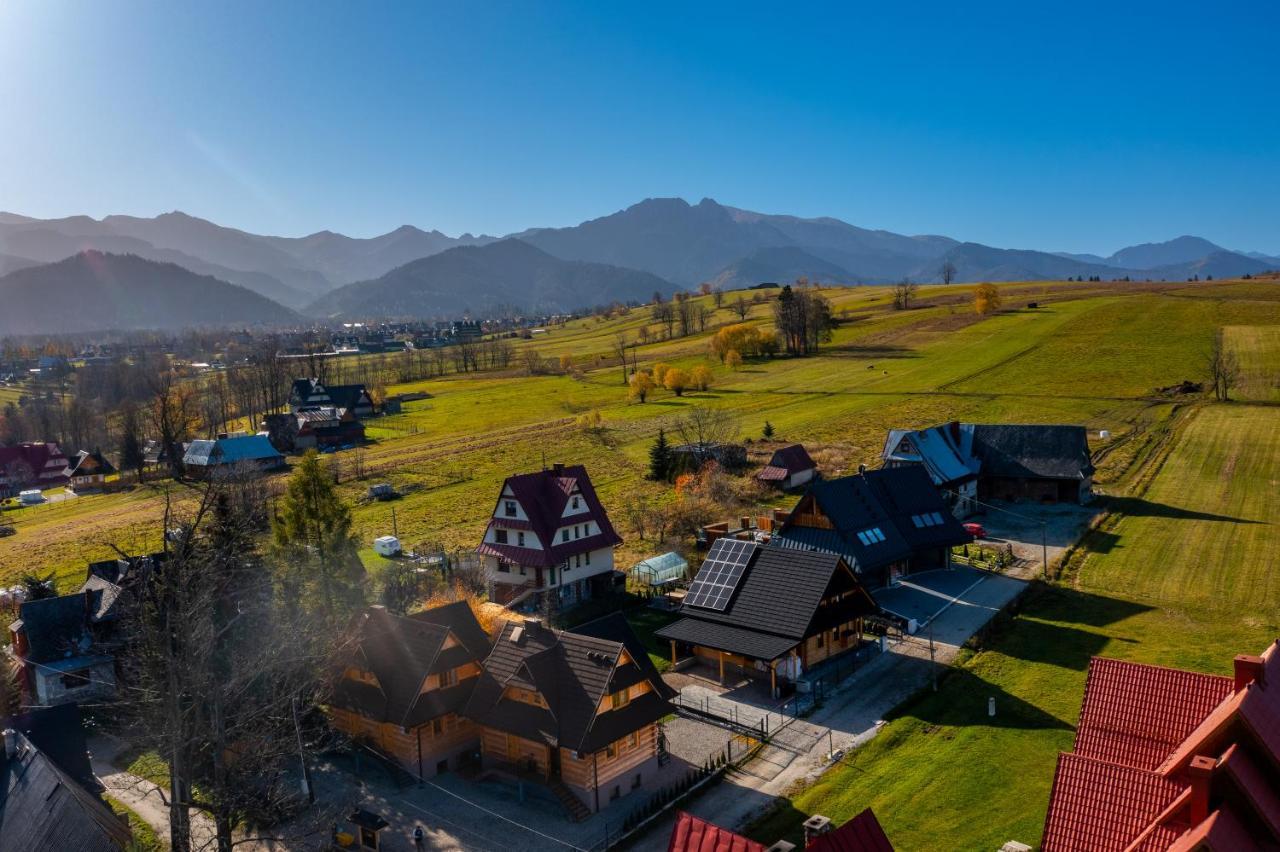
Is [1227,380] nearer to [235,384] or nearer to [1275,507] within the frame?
[1275,507]

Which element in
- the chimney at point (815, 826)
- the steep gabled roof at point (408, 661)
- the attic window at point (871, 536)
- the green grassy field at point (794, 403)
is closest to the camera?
the chimney at point (815, 826)

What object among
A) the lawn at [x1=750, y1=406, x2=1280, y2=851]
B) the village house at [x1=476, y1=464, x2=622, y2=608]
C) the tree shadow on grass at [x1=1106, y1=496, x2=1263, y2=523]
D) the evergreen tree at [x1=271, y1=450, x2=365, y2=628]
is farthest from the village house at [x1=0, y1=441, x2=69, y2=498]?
the tree shadow on grass at [x1=1106, y1=496, x2=1263, y2=523]

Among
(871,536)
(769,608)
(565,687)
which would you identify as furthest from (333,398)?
(565,687)

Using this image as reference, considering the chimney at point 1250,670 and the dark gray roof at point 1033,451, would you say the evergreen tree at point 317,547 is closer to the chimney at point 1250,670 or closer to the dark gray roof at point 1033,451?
the chimney at point 1250,670

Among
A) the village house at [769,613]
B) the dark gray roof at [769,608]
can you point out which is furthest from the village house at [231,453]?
the dark gray roof at [769,608]

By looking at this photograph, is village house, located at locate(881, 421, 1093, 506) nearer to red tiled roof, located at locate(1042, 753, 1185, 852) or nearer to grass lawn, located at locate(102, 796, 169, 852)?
red tiled roof, located at locate(1042, 753, 1185, 852)

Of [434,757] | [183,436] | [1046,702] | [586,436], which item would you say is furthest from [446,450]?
[1046,702]
